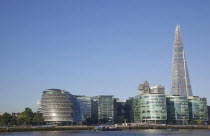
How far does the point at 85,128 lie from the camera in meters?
194

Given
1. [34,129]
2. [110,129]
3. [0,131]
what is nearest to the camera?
[0,131]

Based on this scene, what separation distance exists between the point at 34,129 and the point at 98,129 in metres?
35.9

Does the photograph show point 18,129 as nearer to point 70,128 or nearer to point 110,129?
point 70,128

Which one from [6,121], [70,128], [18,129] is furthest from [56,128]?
[6,121]

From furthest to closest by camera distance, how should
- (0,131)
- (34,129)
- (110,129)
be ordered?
(110,129) < (34,129) < (0,131)

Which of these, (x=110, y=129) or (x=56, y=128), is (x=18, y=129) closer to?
(x=56, y=128)

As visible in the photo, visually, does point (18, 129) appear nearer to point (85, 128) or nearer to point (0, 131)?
point (0, 131)

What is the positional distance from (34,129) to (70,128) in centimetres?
2372

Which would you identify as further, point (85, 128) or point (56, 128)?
point (85, 128)

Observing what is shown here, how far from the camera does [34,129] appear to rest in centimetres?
17288

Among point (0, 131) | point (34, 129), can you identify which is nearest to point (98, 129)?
point (34, 129)

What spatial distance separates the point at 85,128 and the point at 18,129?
44.0 meters

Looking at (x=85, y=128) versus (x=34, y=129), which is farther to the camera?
(x=85, y=128)

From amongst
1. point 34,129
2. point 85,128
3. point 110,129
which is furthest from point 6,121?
point 110,129
